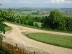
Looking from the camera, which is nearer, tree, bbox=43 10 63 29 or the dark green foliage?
the dark green foliage

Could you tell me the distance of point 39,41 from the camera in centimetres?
2191

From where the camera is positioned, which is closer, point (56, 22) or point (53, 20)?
point (56, 22)

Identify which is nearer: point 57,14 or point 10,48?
→ point 10,48

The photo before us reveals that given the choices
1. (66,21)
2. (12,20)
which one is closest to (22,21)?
(12,20)

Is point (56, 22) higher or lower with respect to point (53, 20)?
lower

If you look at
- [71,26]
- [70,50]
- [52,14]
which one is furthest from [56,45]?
[52,14]

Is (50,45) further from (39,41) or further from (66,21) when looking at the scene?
(66,21)

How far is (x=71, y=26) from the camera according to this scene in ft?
115

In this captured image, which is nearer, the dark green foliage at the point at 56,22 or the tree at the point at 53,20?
the dark green foliage at the point at 56,22

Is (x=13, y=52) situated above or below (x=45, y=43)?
above

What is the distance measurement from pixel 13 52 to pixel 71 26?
22566 mm

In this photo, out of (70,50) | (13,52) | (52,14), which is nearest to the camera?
(13,52)

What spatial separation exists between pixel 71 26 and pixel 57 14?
4.20m

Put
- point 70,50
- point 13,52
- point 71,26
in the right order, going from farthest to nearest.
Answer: point 71,26 < point 70,50 < point 13,52
